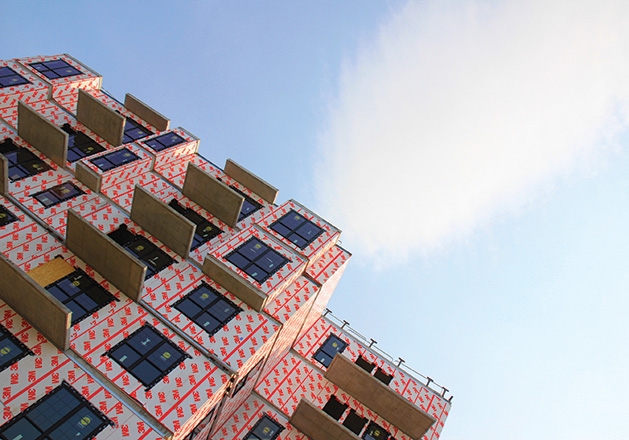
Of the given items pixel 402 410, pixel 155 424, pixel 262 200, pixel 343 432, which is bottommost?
pixel 155 424

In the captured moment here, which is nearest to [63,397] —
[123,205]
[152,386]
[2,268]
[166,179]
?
[152,386]

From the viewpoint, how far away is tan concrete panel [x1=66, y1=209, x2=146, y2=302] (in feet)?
63.2

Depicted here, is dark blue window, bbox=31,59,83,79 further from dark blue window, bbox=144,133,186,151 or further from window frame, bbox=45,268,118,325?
window frame, bbox=45,268,118,325

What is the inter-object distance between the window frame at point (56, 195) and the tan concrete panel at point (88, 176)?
507 millimetres

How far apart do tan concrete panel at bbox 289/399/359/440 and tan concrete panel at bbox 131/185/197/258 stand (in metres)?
8.80

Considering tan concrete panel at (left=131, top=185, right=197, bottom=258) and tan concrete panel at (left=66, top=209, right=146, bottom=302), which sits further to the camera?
tan concrete panel at (left=131, top=185, right=197, bottom=258)

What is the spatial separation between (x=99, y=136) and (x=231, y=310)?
49.8ft

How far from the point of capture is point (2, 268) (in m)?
16.9

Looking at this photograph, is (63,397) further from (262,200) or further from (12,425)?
(262,200)

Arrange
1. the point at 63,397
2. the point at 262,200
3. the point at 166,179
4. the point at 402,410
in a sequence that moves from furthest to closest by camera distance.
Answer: the point at 262,200 → the point at 166,179 → the point at 402,410 → the point at 63,397

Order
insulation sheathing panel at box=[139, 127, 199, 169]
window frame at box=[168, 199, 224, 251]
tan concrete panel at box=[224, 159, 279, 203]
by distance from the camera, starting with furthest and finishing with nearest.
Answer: tan concrete panel at box=[224, 159, 279, 203] → insulation sheathing panel at box=[139, 127, 199, 169] → window frame at box=[168, 199, 224, 251]

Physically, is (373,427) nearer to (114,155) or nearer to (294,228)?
(294,228)

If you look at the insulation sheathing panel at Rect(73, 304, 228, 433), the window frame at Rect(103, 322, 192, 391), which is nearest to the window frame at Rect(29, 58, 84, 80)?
the insulation sheathing panel at Rect(73, 304, 228, 433)

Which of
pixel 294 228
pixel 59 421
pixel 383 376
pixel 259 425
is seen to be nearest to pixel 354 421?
pixel 383 376
